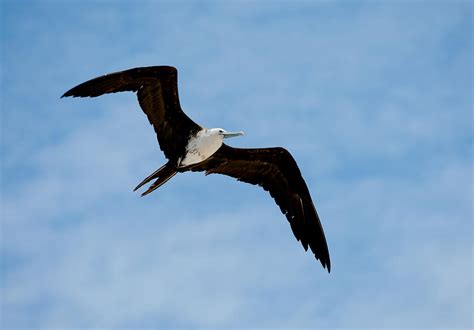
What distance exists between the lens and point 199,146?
13023mm

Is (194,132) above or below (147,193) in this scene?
above

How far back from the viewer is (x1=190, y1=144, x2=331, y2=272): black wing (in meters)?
13.7

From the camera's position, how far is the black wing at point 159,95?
12.3m

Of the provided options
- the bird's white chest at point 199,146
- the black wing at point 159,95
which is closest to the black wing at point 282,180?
the bird's white chest at point 199,146

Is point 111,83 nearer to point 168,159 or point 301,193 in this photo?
point 168,159

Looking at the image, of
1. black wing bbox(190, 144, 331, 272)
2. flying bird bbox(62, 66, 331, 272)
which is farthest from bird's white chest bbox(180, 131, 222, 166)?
black wing bbox(190, 144, 331, 272)

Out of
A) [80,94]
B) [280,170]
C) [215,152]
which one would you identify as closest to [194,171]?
[215,152]

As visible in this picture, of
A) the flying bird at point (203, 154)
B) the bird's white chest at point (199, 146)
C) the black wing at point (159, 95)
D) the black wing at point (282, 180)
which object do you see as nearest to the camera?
the black wing at point (159, 95)

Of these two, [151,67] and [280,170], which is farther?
[280,170]

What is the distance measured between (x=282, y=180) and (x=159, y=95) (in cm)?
258

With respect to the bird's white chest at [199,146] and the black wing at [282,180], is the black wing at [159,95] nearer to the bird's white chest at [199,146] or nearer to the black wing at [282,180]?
the bird's white chest at [199,146]

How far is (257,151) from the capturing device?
13688 millimetres

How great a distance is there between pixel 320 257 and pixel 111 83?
14.0ft

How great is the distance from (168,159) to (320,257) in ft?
9.49
